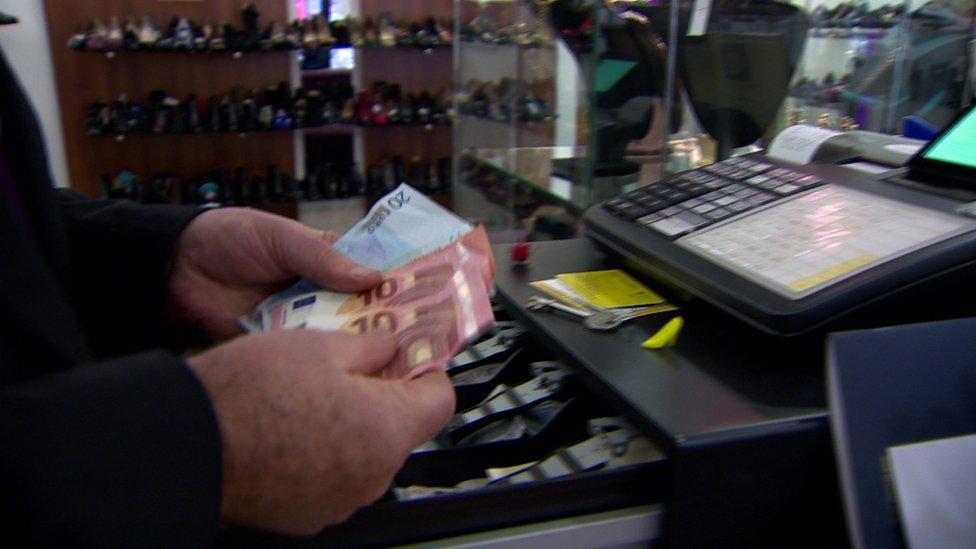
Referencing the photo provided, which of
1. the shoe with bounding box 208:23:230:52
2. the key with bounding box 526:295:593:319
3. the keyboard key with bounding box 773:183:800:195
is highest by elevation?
the shoe with bounding box 208:23:230:52

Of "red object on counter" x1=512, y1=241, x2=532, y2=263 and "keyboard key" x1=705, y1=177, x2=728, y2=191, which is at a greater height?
"keyboard key" x1=705, y1=177, x2=728, y2=191

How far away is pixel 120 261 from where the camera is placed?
74 centimetres

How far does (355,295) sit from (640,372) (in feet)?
0.84

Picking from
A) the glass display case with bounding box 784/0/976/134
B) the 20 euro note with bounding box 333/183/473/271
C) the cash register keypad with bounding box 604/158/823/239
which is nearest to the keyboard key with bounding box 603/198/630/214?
the cash register keypad with bounding box 604/158/823/239

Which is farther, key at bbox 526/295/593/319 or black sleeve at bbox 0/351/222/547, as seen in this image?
key at bbox 526/295/593/319

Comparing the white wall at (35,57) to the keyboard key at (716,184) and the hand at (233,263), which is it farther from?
the keyboard key at (716,184)

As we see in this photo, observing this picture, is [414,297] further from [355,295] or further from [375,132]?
[375,132]

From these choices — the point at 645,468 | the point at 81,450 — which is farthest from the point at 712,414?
the point at 81,450

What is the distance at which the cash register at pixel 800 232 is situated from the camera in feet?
1.90

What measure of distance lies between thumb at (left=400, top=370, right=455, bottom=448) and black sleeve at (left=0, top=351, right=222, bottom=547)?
12cm

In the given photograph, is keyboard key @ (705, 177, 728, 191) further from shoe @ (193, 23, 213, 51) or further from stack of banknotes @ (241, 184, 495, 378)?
shoe @ (193, 23, 213, 51)

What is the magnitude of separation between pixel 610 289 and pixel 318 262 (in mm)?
299

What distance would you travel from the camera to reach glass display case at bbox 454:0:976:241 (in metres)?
1.40

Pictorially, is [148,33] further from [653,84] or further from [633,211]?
[633,211]
